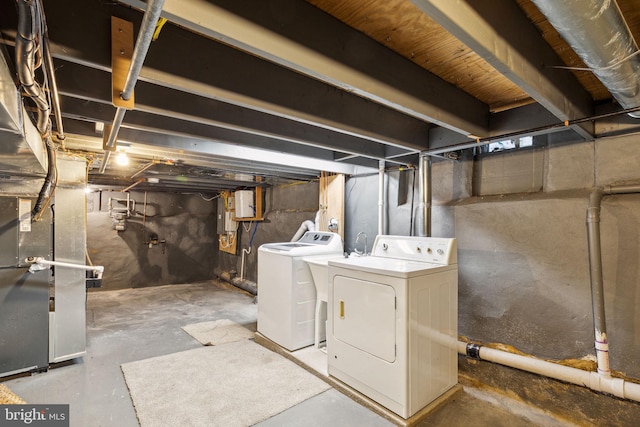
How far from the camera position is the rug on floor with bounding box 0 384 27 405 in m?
2.05

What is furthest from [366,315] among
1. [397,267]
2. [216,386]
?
[216,386]

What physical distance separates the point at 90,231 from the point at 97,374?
3.99 metres

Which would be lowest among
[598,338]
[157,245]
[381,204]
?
[598,338]

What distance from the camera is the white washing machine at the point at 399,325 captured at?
1.98 metres

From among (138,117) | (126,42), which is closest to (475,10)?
(126,42)

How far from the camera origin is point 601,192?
2.07 metres

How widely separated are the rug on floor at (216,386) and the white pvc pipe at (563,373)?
1.37m

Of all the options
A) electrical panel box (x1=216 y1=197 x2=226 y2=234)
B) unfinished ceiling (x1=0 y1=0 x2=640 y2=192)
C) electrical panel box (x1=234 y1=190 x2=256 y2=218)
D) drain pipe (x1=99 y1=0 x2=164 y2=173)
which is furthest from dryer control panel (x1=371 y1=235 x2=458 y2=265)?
electrical panel box (x1=216 y1=197 x2=226 y2=234)

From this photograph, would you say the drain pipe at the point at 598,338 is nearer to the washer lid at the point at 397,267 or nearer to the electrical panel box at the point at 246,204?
the washer lid at the point at 397,267

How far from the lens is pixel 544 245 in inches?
92.0

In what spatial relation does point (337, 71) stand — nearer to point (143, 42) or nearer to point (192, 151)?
point (143, 42)

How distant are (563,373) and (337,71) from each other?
8.36ft

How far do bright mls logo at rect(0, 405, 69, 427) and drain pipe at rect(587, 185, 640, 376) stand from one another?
11.5 ft

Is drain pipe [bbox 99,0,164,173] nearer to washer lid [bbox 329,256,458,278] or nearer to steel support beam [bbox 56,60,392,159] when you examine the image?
steel support beam [bbox 56,60,392,159]
